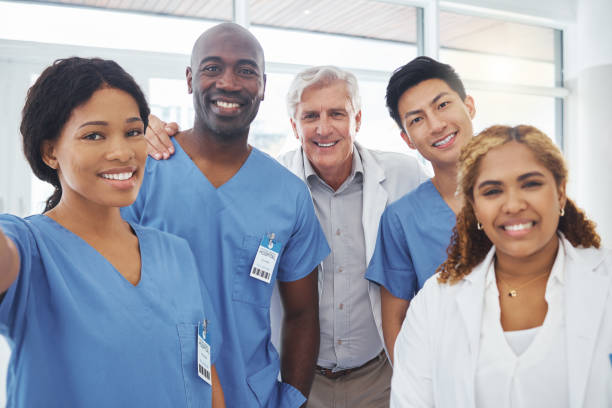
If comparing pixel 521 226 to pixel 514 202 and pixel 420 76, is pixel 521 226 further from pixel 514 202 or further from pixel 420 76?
pixel 420 76

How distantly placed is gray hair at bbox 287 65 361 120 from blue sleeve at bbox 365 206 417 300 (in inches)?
20.7

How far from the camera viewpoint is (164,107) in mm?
3328

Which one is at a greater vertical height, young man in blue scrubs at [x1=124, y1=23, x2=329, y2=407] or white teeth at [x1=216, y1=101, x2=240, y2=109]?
white teeth at [x1=216, y1=101, x2=240, y2=109]

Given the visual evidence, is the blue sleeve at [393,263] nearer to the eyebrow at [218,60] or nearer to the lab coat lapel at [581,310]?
the lab coat lapel at [581,310]

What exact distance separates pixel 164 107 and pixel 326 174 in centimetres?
188

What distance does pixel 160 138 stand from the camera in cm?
156

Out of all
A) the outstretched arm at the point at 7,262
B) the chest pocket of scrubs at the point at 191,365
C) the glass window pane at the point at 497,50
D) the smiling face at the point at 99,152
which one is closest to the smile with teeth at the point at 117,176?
the smiling face at the point at 99,152

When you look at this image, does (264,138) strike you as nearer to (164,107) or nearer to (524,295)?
(164,107)

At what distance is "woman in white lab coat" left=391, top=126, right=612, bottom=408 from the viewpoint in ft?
3.40

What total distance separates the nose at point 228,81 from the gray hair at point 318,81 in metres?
0.43

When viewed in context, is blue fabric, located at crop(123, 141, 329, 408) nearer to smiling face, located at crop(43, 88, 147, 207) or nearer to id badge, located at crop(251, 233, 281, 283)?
id badge, located at crop(251, 233, 281, 283)

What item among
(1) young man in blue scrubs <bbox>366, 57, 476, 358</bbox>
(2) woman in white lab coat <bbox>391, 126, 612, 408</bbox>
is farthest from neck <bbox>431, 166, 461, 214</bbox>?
(2) woman in white lab coat <bbox>391, 126, 612, 408</bbox>

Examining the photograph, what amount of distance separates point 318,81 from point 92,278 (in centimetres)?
118

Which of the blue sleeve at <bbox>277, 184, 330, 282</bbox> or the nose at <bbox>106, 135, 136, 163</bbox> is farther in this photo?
the blue sleeve at <bbox>277, 184, 330, 282</bbox>
